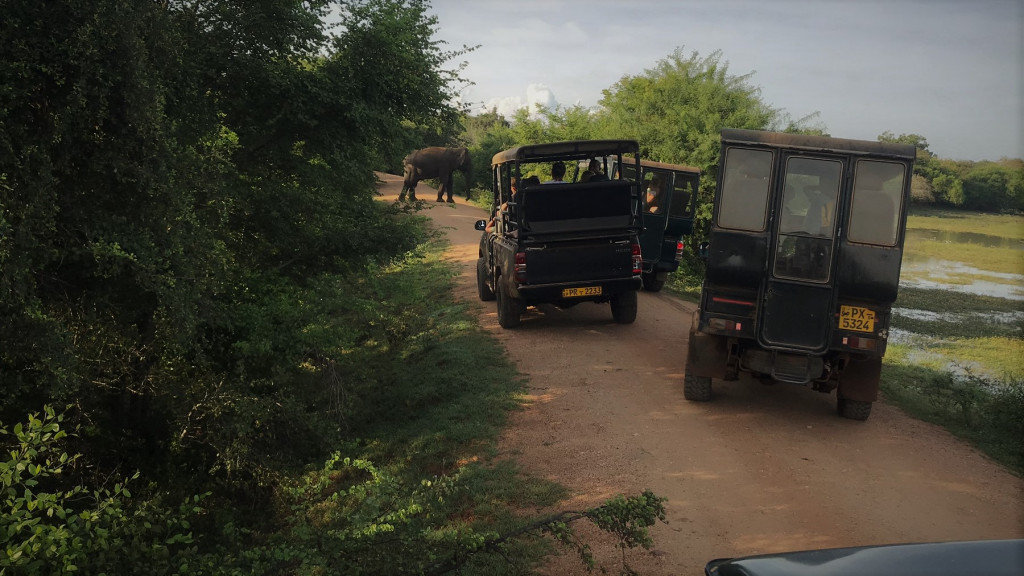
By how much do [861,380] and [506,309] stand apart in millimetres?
5896

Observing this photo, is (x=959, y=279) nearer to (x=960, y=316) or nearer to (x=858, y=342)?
(x=960, y=316)

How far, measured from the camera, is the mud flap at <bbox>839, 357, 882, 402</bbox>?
874 centimetres

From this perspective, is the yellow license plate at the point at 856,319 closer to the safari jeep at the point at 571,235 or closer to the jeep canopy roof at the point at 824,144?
the jeep canopy roof at the point at 824,144

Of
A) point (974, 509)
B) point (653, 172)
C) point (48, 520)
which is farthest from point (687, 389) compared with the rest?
point (653, 172)

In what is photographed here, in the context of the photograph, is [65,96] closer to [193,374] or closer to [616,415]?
[193,374]

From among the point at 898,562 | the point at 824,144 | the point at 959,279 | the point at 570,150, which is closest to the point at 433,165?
the point at 570,150

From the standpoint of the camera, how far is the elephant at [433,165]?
30.9 meters

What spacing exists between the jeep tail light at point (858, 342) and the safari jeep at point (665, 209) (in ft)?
27.2

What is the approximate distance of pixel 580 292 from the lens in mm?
12094

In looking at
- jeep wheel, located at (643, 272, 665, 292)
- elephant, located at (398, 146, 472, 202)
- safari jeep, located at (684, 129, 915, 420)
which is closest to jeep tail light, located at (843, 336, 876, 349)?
safari jeep, located at (684, 129, 915, 420)

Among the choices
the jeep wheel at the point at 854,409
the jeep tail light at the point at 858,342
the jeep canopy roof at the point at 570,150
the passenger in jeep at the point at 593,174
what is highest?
the jeep canopy roof at the point at 570,150

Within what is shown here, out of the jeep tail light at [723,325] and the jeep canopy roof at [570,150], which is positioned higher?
the jeep canopy roof at [570,150]

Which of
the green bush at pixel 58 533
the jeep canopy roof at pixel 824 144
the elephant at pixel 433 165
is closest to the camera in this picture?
the green bush at pixel 58 533

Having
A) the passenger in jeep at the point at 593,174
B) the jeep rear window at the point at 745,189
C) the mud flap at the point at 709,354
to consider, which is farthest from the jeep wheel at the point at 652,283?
the jeep rear window at the point at 745,189
